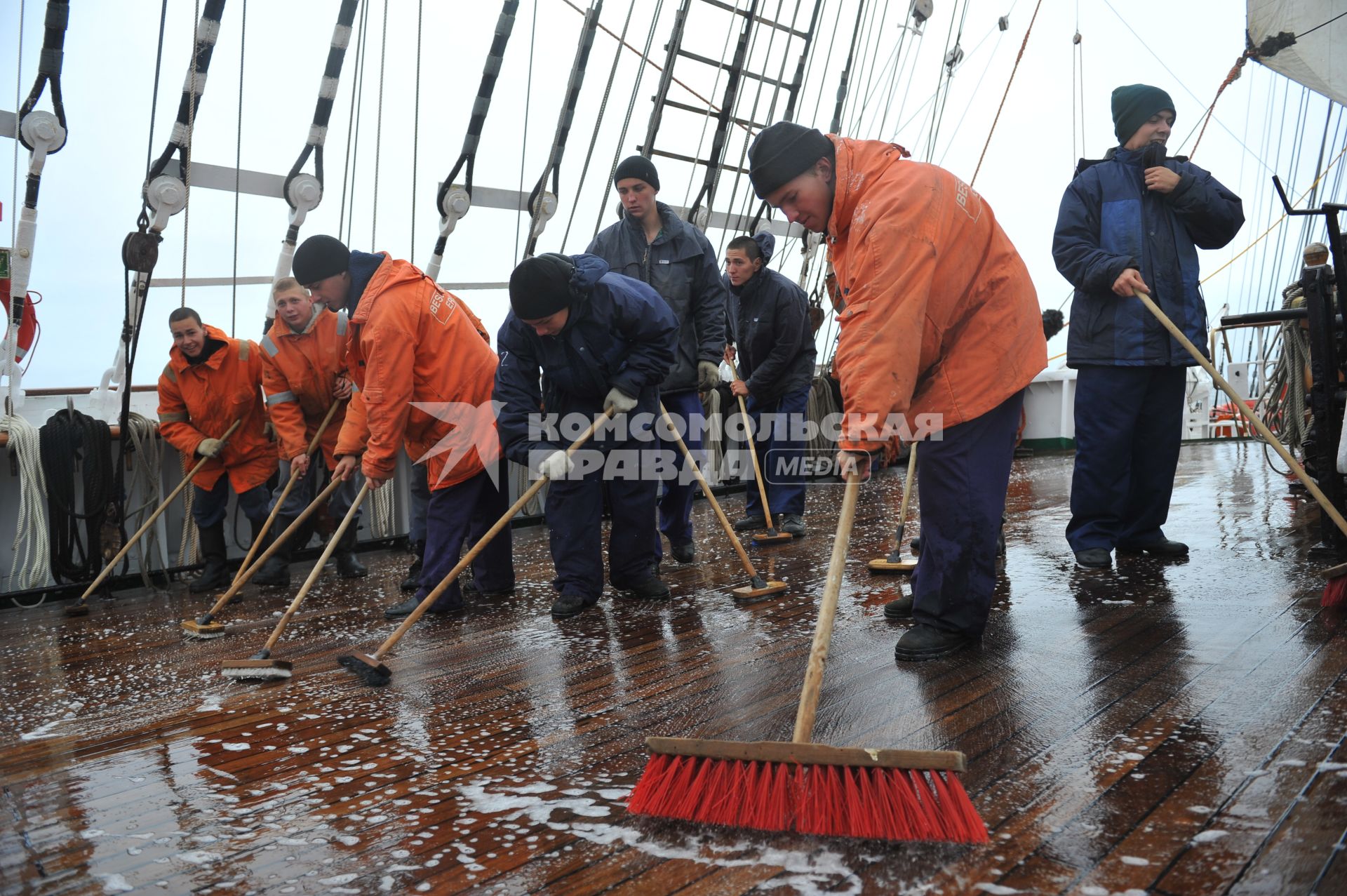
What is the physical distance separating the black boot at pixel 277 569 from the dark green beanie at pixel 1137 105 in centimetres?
381

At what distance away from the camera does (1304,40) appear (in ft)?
A: 33.2

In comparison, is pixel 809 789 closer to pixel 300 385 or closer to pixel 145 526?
pixel 300 385

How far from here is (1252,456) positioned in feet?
26.0

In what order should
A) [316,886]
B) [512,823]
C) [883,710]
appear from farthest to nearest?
[883,710], [512,823], [316,886]

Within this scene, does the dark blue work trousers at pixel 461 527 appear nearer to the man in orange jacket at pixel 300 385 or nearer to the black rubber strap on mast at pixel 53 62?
the man in orange jacket at pixel 300 385

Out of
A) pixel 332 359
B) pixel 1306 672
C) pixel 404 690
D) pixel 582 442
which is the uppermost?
pixel 332 359

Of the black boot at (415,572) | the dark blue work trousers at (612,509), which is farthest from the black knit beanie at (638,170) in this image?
the black boot at (415,572)

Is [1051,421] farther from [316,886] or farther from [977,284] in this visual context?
[316,886]

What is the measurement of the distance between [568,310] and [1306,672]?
7.51 feet

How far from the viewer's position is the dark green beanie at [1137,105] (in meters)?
3.61

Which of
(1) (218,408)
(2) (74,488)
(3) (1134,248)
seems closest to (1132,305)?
(3) (1134,248)

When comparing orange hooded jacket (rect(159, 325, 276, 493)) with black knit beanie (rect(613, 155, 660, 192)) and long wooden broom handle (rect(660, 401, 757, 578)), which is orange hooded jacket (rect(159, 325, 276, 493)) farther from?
long wooden broom handle (rect(660, 401, 757, 578))

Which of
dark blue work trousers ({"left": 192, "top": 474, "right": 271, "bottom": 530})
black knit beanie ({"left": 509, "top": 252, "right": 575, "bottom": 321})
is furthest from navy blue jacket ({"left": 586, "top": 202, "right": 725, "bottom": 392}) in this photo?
dark blue work trousers ({"left": 192, "top": 474, "right": 271, "bottom": 530})

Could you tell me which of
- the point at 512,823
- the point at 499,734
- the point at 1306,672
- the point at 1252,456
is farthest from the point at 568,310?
the point at 1252,456
